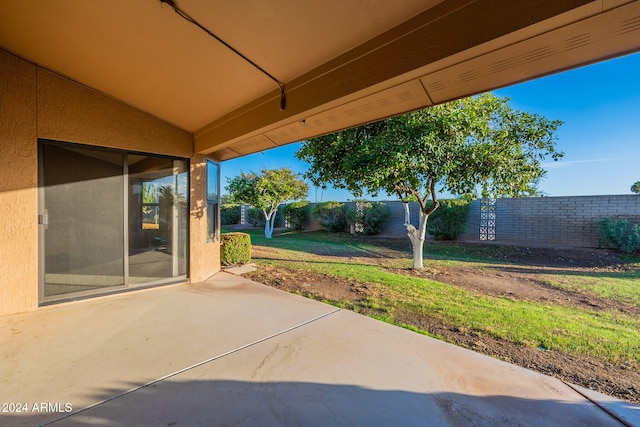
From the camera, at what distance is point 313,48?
7.66 ft

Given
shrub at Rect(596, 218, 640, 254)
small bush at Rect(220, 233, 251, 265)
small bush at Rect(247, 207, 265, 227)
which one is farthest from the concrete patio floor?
small bush at Rect(247, 207, 265, 227)

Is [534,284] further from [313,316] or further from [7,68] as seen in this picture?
[7,68]

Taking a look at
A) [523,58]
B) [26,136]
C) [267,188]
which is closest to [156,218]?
[26,136]

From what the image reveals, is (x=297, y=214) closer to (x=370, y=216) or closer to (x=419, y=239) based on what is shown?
(x=370, y=216)

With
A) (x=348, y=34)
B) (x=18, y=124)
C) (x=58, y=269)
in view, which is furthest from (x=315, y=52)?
(x=58, y=269)

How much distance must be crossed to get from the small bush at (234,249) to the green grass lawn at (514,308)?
0.87 metres

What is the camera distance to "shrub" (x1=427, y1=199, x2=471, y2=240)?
984 centimetres

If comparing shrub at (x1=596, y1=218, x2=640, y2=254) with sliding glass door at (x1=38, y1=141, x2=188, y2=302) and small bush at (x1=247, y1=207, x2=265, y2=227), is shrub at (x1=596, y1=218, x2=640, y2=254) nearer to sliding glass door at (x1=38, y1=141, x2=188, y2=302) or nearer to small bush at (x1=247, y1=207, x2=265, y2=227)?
sliding glass door at (x1=38, y1=141, x2=188, y2=302)

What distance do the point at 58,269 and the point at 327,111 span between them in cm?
407

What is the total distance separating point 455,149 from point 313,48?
3.83m

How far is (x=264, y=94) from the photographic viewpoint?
10.6 feet

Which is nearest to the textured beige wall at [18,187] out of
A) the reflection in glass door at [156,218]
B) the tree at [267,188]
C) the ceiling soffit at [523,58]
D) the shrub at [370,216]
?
the reflection in glass door at [156,218]

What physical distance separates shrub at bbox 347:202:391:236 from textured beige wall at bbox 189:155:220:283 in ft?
28.2

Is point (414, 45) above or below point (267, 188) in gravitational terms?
above
